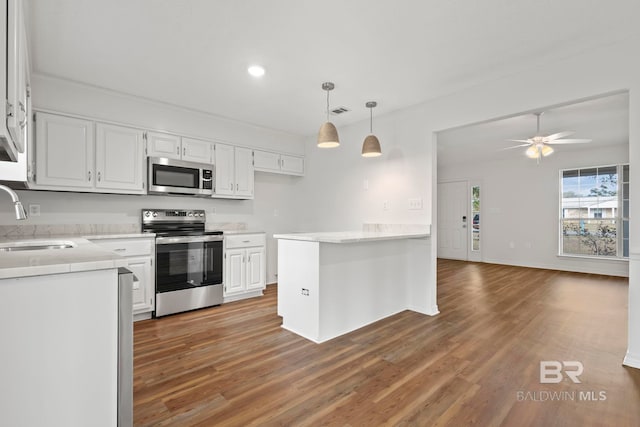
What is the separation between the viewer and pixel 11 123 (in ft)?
4.09

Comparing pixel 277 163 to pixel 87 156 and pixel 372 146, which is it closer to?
pixel 372 146

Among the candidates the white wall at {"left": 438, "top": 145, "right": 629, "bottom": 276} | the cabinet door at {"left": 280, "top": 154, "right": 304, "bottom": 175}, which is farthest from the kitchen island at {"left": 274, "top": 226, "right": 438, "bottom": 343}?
the white wall at {"left": 438, "top": 145, "right": 629, "bottom": 276}

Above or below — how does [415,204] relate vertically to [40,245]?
above

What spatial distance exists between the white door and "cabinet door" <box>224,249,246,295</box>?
580cm

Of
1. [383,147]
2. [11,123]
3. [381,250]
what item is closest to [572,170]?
[383,147]

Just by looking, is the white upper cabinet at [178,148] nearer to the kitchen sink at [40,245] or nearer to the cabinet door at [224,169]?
the cabinet door at [224,169]

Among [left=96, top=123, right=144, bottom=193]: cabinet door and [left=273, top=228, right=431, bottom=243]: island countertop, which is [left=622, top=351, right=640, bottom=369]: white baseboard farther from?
[left=96, top=123, right=144, bottom=193]: cabinet door

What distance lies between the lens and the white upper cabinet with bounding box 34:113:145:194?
296 cm

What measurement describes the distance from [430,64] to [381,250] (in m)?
1.87

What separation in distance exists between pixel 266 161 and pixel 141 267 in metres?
2.22

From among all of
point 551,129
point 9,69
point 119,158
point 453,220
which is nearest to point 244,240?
point 119,158

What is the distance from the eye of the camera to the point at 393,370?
7.47ft

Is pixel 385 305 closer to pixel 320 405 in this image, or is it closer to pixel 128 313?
pixel 320 405

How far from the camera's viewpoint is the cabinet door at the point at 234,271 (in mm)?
4004
